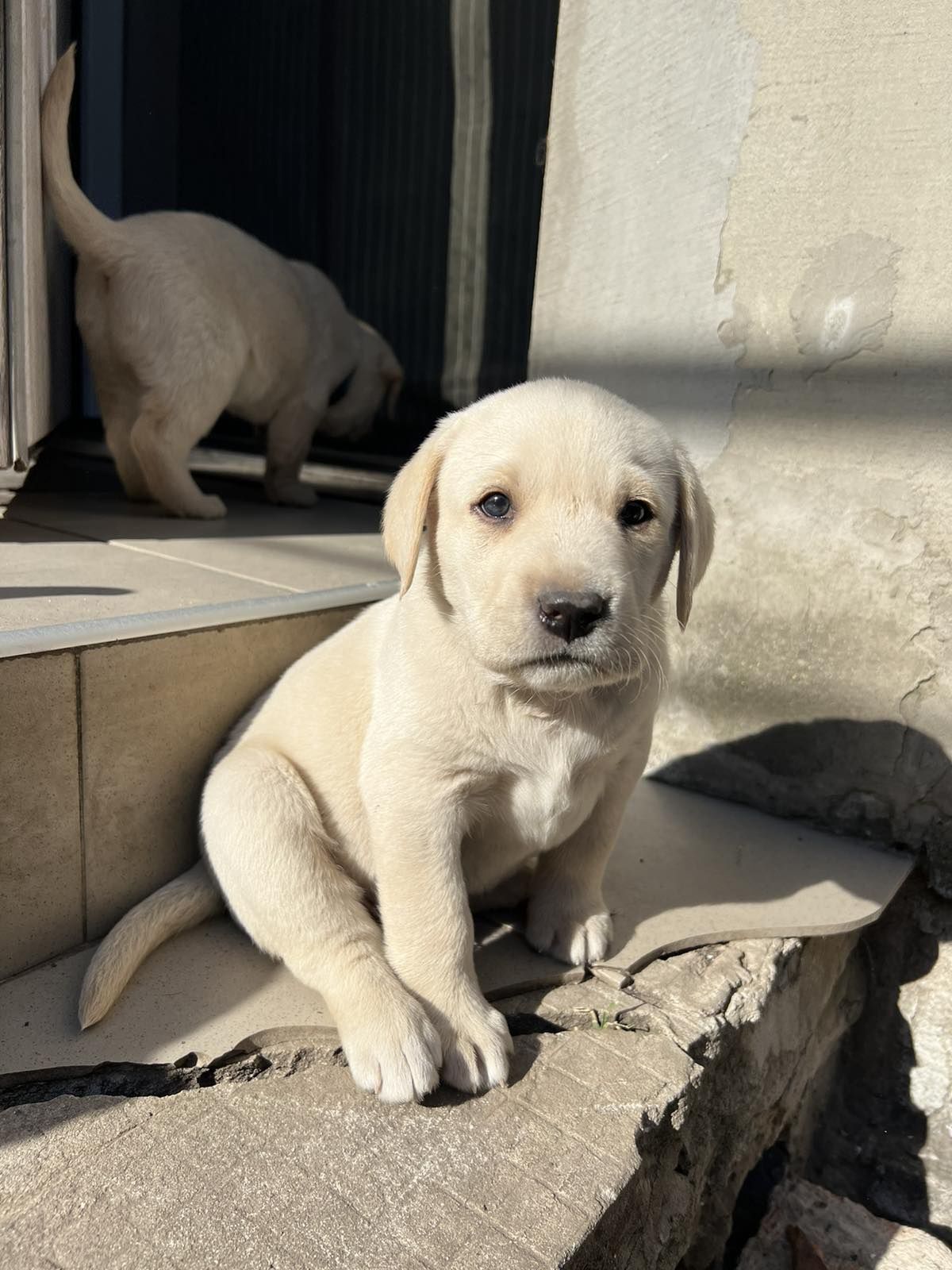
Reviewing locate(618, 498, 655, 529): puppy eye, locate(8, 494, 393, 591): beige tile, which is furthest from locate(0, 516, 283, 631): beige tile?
locate(618, 498, 655, 529): puppy eye

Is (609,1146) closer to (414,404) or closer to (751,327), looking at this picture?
(751,327)

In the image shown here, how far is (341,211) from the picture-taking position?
5758mm

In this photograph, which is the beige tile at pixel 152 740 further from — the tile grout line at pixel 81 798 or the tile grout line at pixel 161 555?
the tile grout line at pixel 161 555

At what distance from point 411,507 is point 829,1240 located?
2310mm

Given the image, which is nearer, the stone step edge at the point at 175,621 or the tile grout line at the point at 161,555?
the stone step edge at the point at 175,621

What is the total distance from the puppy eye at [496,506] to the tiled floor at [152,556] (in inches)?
40.6

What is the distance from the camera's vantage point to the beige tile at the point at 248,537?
10.6 feet

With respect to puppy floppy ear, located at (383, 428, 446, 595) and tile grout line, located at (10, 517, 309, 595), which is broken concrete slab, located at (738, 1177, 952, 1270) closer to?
puppy floppy ear, located at (383, 428, 446, 595)

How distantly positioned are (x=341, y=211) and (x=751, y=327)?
3.47m

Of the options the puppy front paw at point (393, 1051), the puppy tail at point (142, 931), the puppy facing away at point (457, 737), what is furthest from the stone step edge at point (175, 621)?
the puppy front paw at point (393, 1051)

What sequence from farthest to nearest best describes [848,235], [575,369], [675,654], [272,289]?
[272,289] < [575,369] < [675,654] < [848,235]

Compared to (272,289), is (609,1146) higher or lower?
lower

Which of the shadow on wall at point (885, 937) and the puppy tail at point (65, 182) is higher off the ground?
the puppy tail at point (65, 182)

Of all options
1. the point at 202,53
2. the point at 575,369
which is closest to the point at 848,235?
the point at 575,369
